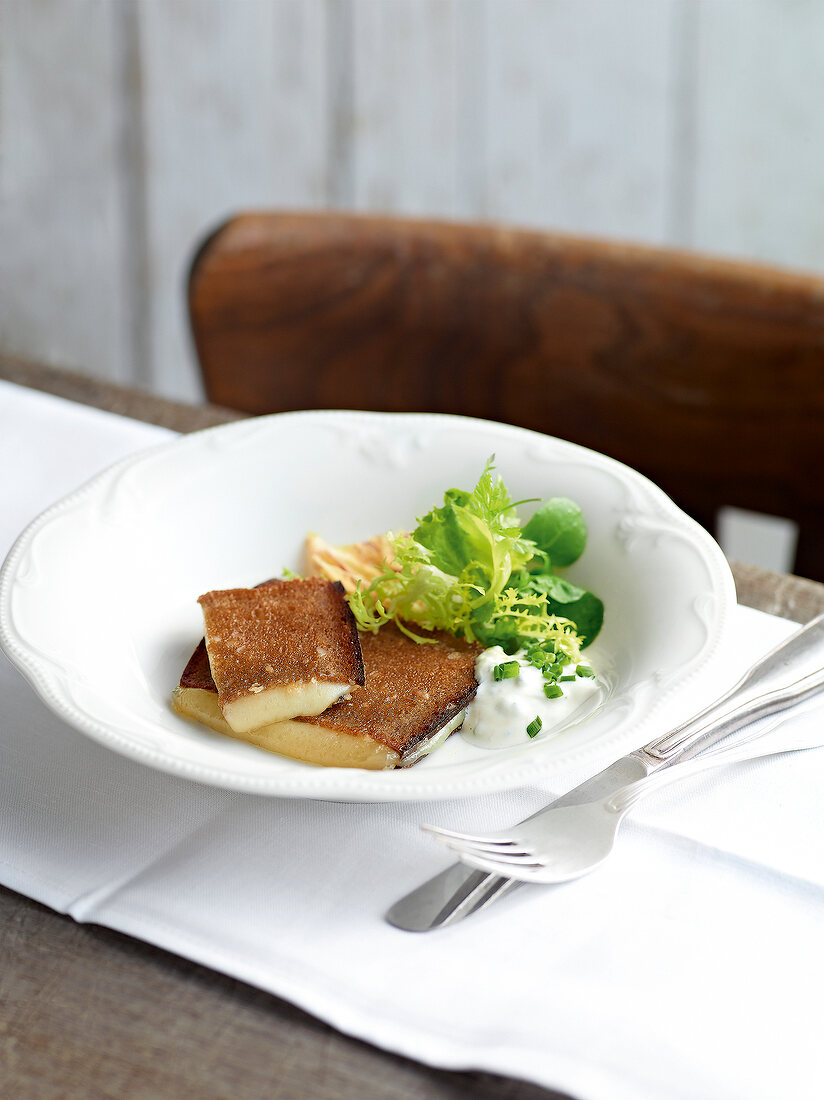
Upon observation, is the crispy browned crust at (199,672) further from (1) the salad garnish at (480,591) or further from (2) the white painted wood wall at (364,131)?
(2) the white painted wood wall at (364,131)

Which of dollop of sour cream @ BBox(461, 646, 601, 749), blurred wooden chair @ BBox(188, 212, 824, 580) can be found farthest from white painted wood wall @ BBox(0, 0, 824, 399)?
dollop of sour cream @ BBox(461, 646, 601, 749)

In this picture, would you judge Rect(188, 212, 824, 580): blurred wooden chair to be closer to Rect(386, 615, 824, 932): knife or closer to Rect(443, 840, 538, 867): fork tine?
Rect(386, 615, 824, 932): knife

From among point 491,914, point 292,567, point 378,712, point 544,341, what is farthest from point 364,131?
point 491,914

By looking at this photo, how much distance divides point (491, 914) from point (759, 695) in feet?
0.78

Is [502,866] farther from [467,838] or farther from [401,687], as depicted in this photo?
[401,687]

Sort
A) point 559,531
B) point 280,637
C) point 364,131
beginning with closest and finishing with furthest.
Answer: point 280,637, point 559,531, point 364,131

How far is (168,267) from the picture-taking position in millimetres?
2197

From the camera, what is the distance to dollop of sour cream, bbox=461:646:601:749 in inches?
25.4

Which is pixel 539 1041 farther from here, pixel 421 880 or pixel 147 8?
pixel 147 8

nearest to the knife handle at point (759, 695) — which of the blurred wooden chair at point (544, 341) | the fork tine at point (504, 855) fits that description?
the fork tine at point (504, 855)

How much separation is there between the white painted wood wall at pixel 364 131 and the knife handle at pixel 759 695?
66.3 inches

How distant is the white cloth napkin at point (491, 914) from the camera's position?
1.65 feet

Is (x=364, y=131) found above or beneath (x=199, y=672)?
above

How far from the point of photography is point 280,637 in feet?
2.18
